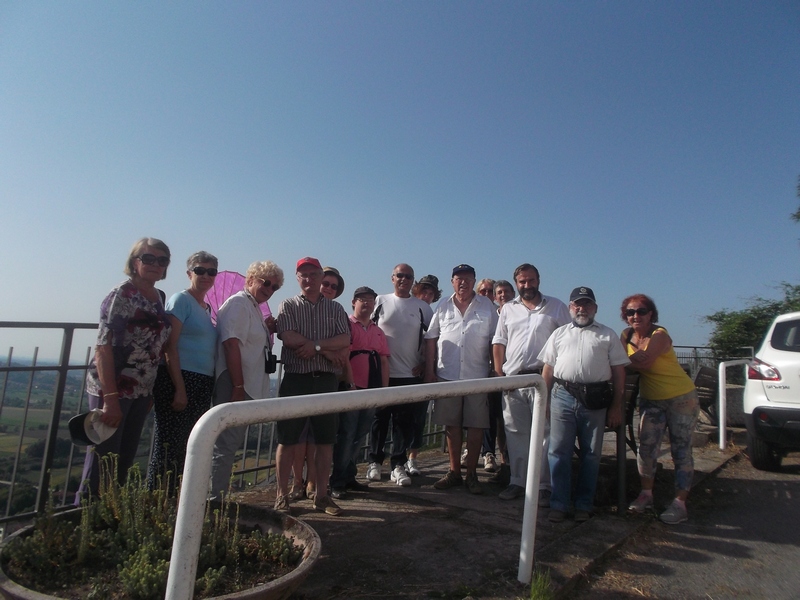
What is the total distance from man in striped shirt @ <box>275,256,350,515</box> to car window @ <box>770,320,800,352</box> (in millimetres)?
4758


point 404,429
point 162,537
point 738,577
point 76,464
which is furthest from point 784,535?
point 76,464

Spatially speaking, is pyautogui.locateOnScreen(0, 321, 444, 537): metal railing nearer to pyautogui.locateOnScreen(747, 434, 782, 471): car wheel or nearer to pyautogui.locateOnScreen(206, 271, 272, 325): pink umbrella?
pyautogui.locateOnScreen(206, 271, 272, 325): pink umbrella

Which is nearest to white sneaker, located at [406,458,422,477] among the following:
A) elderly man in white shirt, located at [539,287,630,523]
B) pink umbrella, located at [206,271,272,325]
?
elderly man in white shirt, located at [539,287,630,523]

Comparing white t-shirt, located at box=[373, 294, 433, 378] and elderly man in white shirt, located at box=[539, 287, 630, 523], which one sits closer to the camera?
elderly man in white shirt, located at box=[539, 287, 630, 523]

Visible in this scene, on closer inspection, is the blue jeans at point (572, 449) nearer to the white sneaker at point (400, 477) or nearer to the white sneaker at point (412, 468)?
the white sneaker at point (400, 477)

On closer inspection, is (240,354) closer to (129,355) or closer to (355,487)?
(129,355)

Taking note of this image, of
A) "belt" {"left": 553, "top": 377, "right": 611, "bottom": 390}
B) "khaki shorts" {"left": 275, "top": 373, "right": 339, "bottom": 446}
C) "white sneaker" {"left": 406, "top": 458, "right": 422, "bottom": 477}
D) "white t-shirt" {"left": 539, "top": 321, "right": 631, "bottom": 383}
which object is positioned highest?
"white t-shirt" {"left": 539, "top": 321, "right": 631, "bottom": 383}

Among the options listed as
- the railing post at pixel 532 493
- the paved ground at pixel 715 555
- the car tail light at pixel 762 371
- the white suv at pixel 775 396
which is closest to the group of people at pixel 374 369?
the paved ground at pixel 715 555

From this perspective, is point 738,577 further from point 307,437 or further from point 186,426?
point 186,426

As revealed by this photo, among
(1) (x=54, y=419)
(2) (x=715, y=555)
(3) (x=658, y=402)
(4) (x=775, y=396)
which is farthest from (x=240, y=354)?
(4) (x=775, y=396)

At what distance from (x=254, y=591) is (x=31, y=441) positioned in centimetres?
222

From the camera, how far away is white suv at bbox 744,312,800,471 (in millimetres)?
5637

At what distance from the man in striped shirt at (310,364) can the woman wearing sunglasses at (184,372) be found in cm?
55

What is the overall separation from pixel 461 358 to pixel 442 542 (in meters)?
1.86
